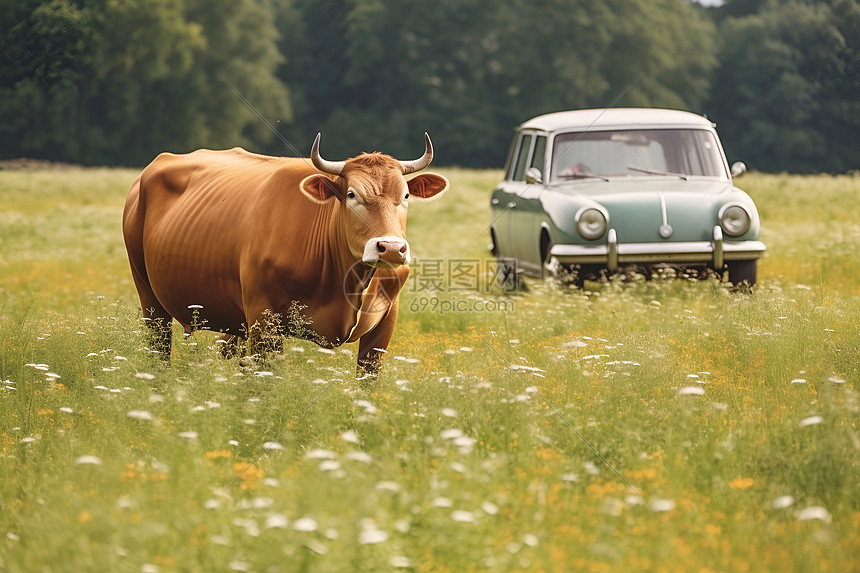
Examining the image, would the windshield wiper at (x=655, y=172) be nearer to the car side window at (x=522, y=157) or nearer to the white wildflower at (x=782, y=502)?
the car side window at (x=522, y=157)

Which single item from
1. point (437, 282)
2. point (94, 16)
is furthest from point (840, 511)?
point (94, 16)

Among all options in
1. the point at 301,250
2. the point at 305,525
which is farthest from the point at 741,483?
the point at 301,250

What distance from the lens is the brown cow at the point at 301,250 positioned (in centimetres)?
616

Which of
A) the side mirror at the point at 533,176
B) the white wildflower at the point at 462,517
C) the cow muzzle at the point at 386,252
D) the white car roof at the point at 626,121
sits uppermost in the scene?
the white car roof at the point at 626,121

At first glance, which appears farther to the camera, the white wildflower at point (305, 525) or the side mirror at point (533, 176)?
the side mirror at point (533, 176)

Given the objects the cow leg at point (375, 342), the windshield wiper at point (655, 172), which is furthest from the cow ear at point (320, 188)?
the windshield wiper at point (655, 172)

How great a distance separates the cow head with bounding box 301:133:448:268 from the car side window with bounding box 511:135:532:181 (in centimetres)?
535

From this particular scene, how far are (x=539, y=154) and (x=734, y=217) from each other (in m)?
2.46

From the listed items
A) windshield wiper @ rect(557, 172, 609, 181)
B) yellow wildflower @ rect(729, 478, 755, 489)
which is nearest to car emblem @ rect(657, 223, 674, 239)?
windshield wiper @ rect(557, 172, 609, 181)

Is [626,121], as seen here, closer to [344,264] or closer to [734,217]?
[734,217]

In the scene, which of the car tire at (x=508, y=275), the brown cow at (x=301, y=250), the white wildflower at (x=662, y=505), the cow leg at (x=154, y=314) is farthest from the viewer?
the car tire at (x=508, y=275)

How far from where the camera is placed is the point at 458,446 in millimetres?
4477

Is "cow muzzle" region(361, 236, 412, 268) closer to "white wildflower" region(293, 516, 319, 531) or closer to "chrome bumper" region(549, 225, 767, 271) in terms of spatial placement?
"white wildflower" region(293, 516, 319, 531)

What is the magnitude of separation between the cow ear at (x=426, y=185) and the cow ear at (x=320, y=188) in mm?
648
